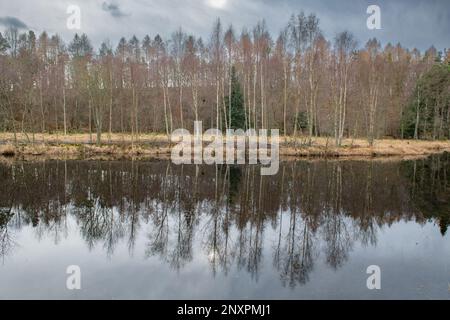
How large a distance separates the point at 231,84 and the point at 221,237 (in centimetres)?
3597

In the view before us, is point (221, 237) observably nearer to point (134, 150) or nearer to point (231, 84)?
point (134, 150)

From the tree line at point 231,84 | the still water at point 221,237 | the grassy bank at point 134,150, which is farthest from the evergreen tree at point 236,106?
the still water at point 221,237

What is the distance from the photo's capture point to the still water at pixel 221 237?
22.1 ft

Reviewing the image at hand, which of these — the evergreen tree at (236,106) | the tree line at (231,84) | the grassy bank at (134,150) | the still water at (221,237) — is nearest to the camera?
the still water at (221,237)

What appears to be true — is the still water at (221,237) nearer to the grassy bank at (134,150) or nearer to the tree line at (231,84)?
the grassy bank at (134,150)

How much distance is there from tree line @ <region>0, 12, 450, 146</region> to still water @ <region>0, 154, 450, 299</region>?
1668 cm

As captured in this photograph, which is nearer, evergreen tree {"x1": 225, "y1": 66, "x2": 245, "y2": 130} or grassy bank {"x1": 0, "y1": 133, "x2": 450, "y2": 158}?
grassy bank {"x1": 0, "y1": 133, "x2": 450, "y2": 158}

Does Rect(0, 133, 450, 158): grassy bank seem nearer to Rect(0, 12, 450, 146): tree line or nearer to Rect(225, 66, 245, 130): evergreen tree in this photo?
Rect(0, 12, 450, 146): tree line

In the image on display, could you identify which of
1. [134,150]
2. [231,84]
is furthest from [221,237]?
[231,84]

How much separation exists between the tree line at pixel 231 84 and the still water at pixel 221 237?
16.7 metres

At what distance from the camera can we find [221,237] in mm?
9555

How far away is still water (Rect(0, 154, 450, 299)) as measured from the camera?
675cm

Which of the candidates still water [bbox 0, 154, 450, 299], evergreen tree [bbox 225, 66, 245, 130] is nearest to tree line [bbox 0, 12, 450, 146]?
evergreen tree [bbox 225, 66, 245, 130]
